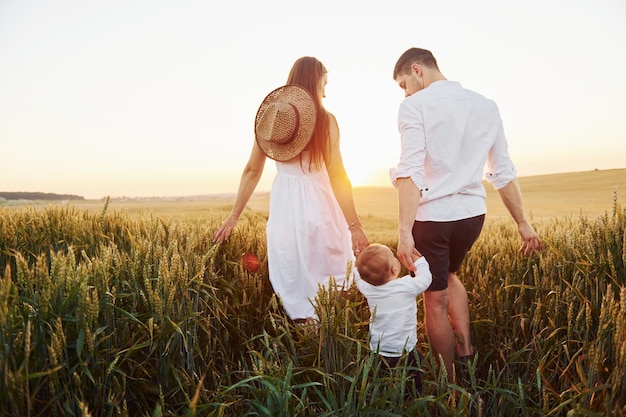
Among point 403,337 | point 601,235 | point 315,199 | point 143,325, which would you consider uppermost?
point 315,199

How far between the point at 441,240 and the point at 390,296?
0.46 meters

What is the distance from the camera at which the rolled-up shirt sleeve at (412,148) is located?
2561 mm

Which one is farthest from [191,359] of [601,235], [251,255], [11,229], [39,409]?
[601,235]

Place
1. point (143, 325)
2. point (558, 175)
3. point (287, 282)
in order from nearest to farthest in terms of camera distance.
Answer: point (143, 325) → point (287, 282) → point (558, 175)

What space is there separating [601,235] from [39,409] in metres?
3.14

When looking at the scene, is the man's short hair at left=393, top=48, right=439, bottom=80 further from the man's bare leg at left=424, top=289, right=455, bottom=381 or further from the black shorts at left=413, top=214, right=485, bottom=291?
the man's bare leg at left=424, top=289, right=455, bottom=381

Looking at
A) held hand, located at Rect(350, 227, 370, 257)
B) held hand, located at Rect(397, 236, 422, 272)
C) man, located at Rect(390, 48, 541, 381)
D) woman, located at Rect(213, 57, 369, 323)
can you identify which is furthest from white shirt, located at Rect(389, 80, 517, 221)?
woman, located at Rect(213, 57, 369, 323)

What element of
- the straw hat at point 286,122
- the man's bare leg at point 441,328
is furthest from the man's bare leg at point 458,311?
the straw hat at point 286,122

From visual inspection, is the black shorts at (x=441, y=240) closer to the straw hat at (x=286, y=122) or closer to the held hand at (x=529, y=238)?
the held hand at (x=529, y=238)

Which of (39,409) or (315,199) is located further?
(315,199)

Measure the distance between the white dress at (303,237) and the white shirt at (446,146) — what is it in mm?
840

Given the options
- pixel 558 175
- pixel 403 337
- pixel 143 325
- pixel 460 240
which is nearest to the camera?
pixel 143 325

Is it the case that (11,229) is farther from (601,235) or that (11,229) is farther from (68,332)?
(601,235)

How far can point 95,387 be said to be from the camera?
6.00ft
